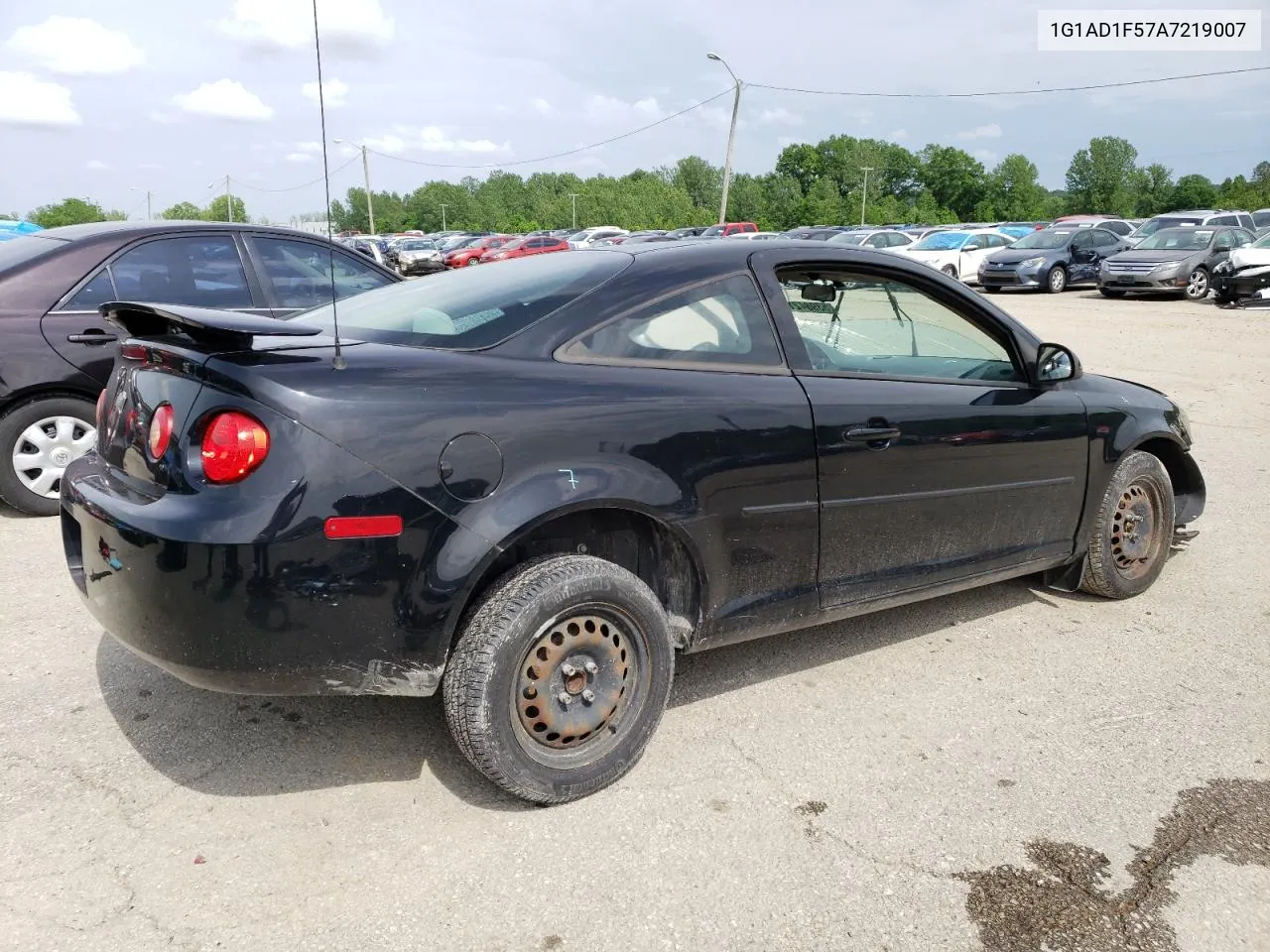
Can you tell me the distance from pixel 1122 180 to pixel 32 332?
121 meters

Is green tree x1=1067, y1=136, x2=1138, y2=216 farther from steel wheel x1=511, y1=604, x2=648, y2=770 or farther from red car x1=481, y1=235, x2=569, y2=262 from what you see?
steel wheel x1=511, y1=604, x2=648, y2=770

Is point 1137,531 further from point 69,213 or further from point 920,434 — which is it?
point 69,213

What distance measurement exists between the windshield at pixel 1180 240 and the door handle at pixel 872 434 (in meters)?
21.1

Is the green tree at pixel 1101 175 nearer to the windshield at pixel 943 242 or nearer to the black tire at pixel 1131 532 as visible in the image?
the windshield at pixel 943 242

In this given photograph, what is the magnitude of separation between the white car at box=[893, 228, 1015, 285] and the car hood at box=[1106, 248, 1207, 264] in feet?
12.3

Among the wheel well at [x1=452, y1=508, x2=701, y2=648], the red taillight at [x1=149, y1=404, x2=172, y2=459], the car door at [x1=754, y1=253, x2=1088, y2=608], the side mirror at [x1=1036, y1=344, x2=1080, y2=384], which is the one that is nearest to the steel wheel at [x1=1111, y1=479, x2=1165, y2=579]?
the car door at [x1=754, y1=253, x2=1088, y2=608]

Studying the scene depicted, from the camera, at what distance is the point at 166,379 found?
2.55 meters

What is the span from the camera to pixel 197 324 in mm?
2408

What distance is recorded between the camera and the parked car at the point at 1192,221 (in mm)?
22952

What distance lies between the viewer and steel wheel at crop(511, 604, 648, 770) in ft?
8.64

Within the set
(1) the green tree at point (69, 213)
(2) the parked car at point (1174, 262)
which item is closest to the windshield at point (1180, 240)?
(2) the parked car at point (1174, 262)

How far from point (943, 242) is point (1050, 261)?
10.9 ft

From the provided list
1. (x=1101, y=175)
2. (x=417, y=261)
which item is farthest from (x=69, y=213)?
(x=1101, y=175)

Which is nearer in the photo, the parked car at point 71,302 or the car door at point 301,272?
the parked car at point 71,302
